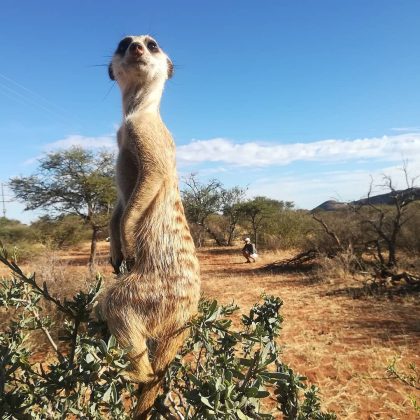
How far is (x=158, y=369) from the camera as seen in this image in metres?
1.82

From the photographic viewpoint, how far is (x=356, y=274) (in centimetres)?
1145

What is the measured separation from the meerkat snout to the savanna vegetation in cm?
143

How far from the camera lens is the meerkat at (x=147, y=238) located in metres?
1.86

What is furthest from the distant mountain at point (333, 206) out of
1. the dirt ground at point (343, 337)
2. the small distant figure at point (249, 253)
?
the dirt ground at point (343, 337)

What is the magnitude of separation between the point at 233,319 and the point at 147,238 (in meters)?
6.13

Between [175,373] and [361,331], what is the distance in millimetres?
5790

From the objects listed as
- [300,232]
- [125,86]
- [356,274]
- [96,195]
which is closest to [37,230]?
[96,195]

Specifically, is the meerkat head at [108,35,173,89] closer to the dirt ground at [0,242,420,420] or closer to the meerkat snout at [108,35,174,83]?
the meerkat snout at [108,35,174,83]

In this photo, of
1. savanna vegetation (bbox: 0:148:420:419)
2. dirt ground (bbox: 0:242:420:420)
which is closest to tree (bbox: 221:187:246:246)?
savanna vegetation (bbox: 0:148:420:419)

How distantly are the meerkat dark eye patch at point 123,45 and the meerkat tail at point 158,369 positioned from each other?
2042mm

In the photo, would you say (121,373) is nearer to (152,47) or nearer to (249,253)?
(152,47)

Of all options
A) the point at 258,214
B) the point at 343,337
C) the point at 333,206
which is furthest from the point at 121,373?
the point at 333,206

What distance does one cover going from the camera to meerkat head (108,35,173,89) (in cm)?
253

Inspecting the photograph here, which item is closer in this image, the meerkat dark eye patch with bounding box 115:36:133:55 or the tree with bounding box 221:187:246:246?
the meerkat dark eye patch with bounding box 115:36:133:55
